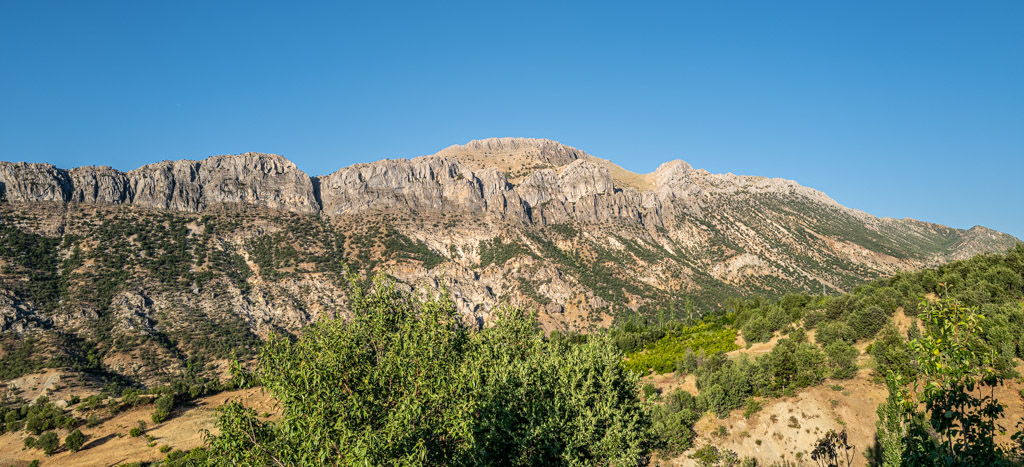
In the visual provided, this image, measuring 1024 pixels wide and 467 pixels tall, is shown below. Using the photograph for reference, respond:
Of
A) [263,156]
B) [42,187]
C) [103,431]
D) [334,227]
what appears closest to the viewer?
[103,431]

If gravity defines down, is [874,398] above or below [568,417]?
below

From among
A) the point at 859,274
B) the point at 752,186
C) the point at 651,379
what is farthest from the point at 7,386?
the point at 752,186

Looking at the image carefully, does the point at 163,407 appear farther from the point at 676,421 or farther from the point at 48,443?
the point at 676,421

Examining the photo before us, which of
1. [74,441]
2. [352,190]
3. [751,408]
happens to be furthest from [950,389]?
[352,190]

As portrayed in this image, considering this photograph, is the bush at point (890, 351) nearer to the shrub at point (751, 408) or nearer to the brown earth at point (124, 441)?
the shrub at point (751, 408)

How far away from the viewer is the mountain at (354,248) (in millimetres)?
88062

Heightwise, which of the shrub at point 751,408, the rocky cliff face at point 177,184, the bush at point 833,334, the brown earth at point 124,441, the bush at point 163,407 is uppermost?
the rocky cliff face at point 177,184

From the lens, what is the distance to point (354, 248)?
139750 millimetres

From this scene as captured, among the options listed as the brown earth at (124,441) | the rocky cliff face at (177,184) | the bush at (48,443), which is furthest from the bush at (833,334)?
the rocky cliff face at (177,184)

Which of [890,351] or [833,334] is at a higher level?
[833,334]

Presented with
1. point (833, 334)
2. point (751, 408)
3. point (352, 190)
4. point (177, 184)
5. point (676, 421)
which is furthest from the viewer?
point (352, 190)

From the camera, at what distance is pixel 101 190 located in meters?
135

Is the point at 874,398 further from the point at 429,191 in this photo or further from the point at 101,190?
the point at 101,190

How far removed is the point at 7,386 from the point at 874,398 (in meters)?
90.8
